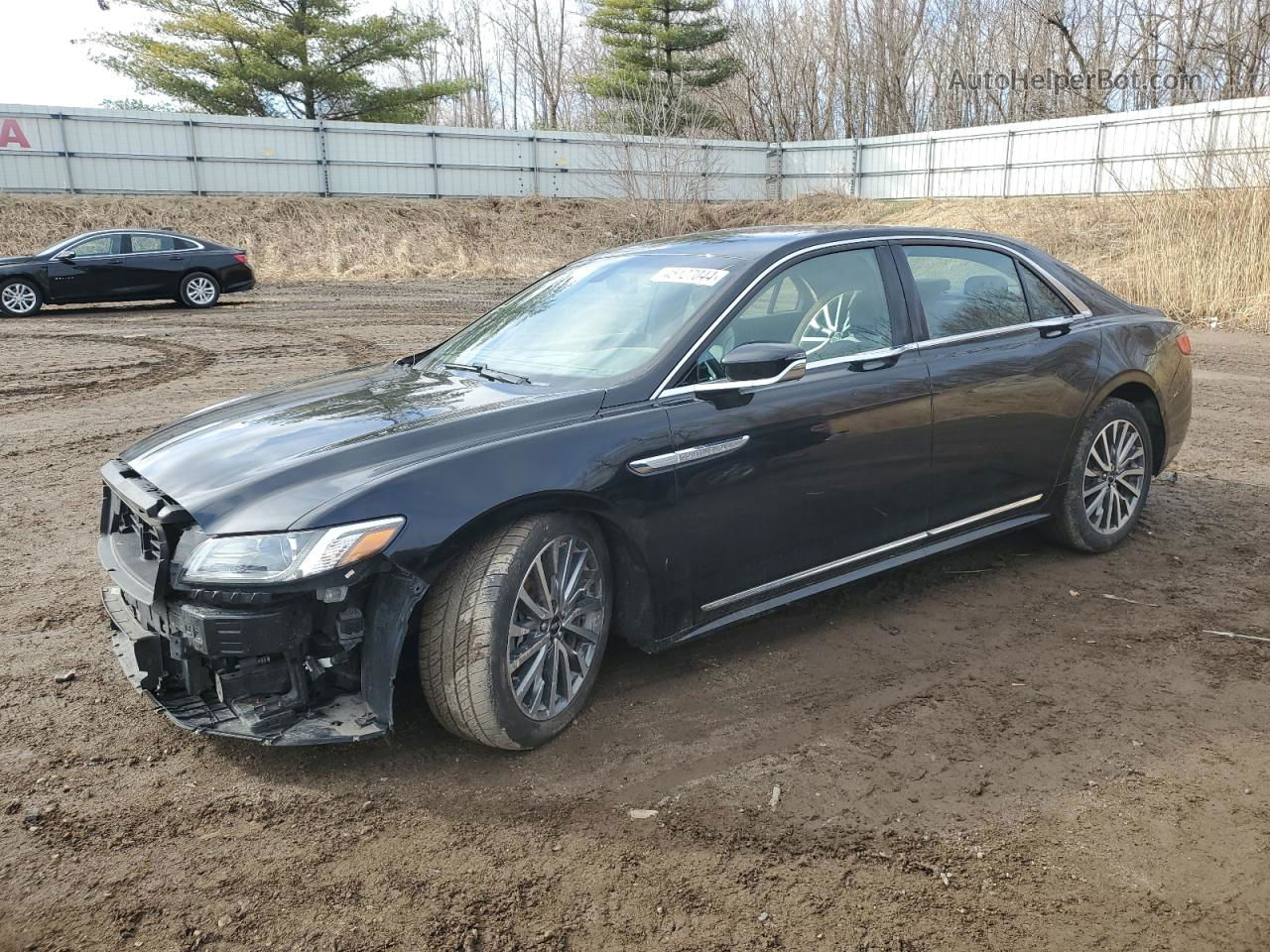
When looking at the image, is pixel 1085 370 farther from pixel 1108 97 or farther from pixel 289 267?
pixel 1108 97

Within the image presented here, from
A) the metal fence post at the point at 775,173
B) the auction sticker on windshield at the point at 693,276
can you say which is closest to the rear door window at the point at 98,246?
the auction sticker on windshield at the point at 693,276

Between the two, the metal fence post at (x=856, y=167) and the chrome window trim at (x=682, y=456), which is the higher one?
the metal fence post at (x=856, y=167)

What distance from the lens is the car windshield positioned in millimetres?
3852

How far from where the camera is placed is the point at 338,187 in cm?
3120

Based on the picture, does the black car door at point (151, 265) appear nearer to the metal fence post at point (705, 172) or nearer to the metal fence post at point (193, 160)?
the metal fence post at point (193, 160)

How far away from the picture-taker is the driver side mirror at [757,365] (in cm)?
355

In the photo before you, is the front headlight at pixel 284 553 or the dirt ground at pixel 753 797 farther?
the front headlight at pixel 284 553

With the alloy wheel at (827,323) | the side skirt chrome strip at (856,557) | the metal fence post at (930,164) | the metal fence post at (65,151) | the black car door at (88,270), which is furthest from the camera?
the metal fence post at (930,164)

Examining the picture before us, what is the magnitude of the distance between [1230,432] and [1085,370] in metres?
4.08

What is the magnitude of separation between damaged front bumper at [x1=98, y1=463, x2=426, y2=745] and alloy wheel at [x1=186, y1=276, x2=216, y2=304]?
1729cm

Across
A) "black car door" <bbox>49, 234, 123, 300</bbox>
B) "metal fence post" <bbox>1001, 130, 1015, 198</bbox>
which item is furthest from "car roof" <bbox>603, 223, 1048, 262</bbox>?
"metal fence post" <bbox>1001, 130, 1015, 198</bbox>

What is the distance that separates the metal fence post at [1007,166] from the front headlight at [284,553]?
3005 centimetres

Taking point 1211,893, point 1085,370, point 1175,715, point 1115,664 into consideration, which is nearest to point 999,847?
point 1211,893

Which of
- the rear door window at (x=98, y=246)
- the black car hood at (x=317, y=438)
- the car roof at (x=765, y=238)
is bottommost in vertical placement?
the black car hood at (x=317, y=438)
